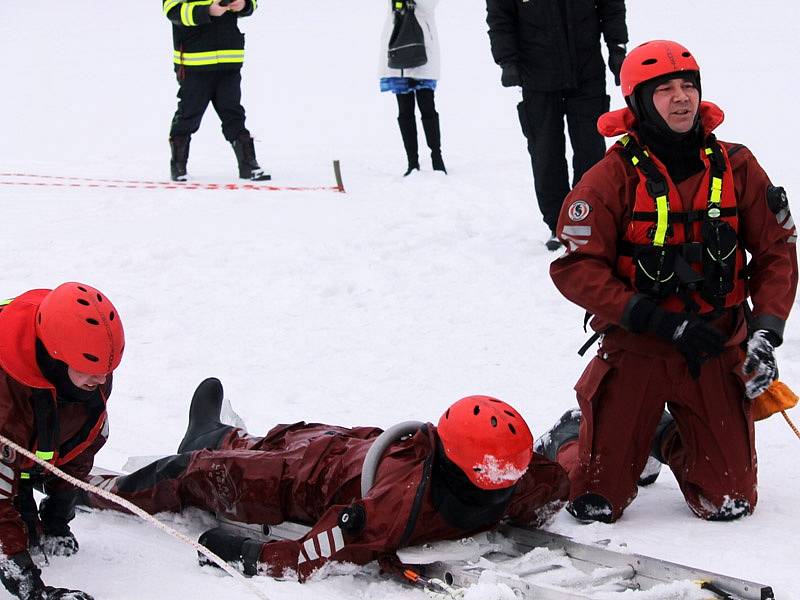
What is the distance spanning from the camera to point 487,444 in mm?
4059

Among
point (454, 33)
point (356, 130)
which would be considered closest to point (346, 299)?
point (356, 130)

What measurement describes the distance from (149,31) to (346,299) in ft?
42.3

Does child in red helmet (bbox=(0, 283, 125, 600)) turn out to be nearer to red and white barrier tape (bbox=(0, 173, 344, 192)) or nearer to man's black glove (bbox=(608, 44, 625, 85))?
man's black glove (bbox=(608, 44, 625, 85))

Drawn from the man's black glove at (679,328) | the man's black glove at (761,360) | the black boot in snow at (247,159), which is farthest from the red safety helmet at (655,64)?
the black boot in snow at (247,159)

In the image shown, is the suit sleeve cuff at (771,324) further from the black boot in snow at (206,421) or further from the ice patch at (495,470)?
the black boot in snow at (206,421)

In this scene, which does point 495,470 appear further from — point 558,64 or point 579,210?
point 558,64

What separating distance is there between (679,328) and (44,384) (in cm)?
215

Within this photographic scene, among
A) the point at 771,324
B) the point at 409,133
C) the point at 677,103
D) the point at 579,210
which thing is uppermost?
the point at 677,103

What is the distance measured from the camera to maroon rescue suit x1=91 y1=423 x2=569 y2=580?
404 centimetres

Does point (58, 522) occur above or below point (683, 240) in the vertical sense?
below

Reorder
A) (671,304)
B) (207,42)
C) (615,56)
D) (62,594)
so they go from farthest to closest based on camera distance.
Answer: (207,42) → (615,56) → (671,304) → (62,594)

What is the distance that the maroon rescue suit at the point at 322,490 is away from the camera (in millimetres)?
4043

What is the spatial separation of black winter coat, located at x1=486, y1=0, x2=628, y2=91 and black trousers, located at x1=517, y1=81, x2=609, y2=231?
87 mm

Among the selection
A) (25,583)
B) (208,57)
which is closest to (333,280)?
(208,57)
